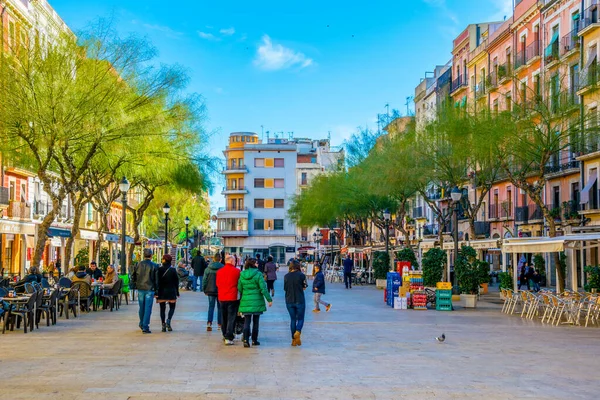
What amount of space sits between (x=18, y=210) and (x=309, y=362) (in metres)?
38.4

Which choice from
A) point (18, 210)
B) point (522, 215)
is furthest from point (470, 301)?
point (18, 210)

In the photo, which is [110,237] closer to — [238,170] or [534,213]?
[534,213]

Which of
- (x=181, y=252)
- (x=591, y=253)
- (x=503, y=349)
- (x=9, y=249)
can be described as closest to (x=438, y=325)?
Answer: (x=503, y=349)

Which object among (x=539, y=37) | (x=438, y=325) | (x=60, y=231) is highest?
(x=539, y=37)

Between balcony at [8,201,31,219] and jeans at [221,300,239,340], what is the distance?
34073 mm

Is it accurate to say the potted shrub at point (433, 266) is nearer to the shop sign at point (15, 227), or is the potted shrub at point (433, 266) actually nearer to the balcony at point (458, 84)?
the shop sign at point (15, 227)

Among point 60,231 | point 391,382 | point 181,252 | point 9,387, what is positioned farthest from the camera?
point 181,252

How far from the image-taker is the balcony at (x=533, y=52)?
47138 millimetres

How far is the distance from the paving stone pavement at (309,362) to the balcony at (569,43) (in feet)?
80.1

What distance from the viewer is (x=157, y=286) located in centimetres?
1841

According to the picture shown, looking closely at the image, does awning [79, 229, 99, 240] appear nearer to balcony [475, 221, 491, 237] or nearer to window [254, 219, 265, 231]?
balcony [475, 221, 491, 237]

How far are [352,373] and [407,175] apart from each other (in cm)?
2991

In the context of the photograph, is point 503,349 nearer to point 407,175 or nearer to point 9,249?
point 407,175

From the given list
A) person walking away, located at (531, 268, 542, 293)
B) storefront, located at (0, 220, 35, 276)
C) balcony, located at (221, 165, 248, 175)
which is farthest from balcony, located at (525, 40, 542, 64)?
balcony, located at (221, 165, 248, 175)
